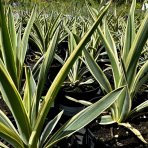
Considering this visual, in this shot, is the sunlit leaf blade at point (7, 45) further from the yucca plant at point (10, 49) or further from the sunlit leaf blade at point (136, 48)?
the sunlit leaf blade at point (136, 48)

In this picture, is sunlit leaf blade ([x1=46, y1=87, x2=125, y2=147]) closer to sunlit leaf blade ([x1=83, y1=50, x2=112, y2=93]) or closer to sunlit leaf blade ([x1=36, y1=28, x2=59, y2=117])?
sunlit leaf blade ([x1=36, y1=28, x2=59, y2=117])

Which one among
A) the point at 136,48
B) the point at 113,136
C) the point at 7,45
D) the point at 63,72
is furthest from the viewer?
the point at 113,136

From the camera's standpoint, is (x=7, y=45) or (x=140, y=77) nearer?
(x=7, y=45)

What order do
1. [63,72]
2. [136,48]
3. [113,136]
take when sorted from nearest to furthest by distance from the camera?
[63,72] < [136,48] < [113,136]

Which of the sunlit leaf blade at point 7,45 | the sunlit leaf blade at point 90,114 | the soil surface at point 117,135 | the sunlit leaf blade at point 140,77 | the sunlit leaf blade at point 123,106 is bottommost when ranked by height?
the soil surface at point 117,135

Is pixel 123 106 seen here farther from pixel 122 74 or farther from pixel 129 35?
pixel 129 35

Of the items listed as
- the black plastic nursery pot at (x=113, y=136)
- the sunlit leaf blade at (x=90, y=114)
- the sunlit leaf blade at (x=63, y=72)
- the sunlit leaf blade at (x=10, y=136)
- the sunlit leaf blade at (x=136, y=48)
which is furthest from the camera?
the black plastic nursery pot at (x=113, y=136)

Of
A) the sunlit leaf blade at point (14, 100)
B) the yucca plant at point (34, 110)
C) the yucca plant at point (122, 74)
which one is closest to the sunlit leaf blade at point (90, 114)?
the yucca plant at point (34, 110)

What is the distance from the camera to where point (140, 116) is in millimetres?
1282

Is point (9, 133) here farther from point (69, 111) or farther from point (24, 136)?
point (69, 111)

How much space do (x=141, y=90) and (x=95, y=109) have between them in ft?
2.42

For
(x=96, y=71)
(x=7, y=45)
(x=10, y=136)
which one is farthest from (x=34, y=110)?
(x=96, y=71)

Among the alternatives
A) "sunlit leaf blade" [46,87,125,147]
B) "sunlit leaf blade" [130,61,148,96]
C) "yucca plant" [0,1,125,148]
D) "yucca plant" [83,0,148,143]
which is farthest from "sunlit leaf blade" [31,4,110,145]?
"sunlit leaf blade" [130,61,148,96]

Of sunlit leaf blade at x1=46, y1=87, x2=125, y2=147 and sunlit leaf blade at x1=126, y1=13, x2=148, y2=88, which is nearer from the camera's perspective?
sunlit leaf blade at x1=46, y1=87, x2=125, y2=147
